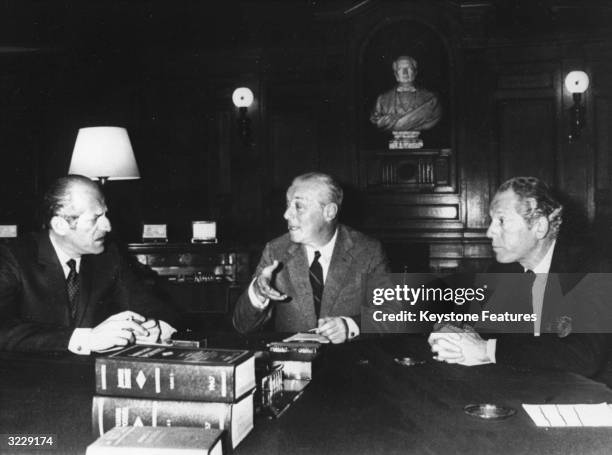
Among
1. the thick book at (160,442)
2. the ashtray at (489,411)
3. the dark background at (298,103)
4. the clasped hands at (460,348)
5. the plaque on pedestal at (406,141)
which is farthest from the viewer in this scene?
the plaque on pedestal at (406,141)

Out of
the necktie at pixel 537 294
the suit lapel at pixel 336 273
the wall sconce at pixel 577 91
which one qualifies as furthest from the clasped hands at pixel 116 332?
the wall sconce at pixel 577 91

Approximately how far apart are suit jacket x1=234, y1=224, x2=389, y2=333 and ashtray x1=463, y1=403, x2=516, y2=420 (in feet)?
4.29

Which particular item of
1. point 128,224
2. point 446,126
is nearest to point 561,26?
point 446,126

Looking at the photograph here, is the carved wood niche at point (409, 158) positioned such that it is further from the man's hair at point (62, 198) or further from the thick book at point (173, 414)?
the thick book at point (173, 414)

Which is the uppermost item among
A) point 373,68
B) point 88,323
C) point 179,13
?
point 179,13

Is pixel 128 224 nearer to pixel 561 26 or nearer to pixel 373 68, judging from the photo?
pixel 373 68

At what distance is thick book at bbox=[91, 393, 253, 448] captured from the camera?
3.95 ft

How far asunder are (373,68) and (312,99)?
617mm

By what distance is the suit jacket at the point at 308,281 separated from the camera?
272cm

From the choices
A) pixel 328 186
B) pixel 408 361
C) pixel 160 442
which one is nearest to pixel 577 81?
pixel 328 186

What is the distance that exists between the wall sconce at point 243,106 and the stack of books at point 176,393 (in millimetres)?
4126

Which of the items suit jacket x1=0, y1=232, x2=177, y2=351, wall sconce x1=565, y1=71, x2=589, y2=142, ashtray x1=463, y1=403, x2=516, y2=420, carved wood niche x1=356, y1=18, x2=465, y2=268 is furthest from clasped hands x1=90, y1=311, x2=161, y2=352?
wall sconce x1=565, y1=71, x2=589, y2=142

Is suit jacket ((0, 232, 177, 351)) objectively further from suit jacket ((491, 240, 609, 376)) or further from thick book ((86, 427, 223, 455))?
suit jacket ((491, 240, 609, 376))

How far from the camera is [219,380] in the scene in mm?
1221
